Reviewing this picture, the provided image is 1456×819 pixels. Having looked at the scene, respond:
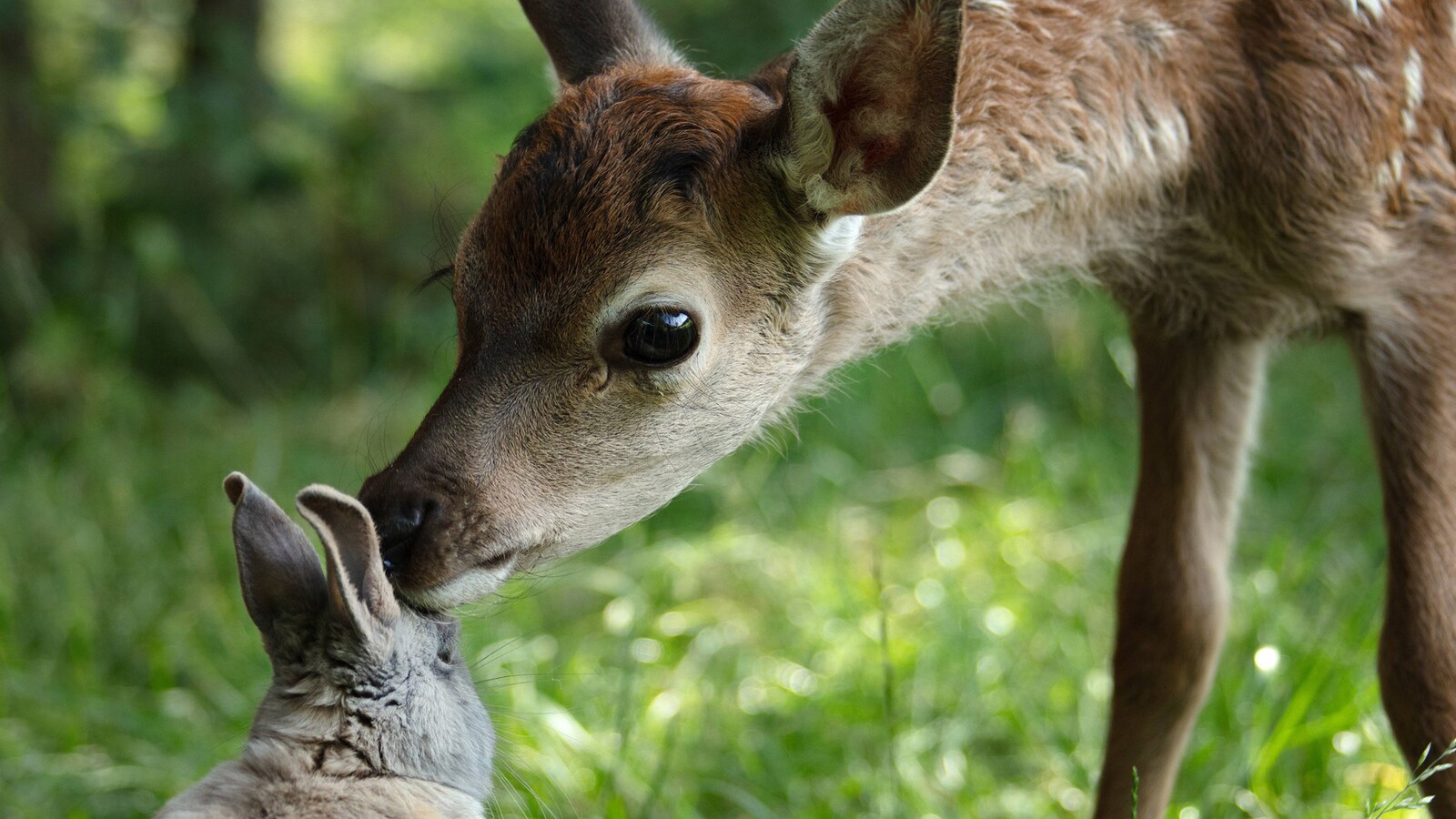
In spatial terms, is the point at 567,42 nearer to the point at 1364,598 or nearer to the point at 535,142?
the point at 535,142

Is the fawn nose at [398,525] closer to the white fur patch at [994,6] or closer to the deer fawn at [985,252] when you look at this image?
the deer fawn at [985,252]

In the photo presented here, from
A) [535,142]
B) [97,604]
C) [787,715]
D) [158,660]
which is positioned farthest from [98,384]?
[535,142]

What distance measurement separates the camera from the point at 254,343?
8148mm

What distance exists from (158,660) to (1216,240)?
3487 millimetres

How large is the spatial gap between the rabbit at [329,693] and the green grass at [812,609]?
61cm

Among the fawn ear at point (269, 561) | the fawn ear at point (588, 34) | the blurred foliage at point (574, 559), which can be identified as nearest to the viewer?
the fawn ear at point (269, 561)

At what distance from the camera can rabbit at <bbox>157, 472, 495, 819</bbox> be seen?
247 cm

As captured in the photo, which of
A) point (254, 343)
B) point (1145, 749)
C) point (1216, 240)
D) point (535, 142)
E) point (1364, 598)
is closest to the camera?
point (535, 142)

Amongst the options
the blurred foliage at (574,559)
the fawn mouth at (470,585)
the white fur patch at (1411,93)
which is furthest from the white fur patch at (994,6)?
the fawn mouth at (470,585)

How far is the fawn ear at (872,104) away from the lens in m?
2.94

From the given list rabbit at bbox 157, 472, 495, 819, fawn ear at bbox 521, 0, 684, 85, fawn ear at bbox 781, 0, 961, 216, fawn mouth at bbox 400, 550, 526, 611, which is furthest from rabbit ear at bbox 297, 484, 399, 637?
fawn ear at bbox 521, 0, 684, 85

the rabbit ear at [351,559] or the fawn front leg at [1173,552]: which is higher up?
the rabbit ear at [351,559]

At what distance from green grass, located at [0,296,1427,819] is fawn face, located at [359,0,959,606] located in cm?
39

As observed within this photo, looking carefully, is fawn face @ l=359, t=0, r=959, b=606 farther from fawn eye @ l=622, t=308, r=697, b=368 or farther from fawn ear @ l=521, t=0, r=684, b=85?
fawn ear @ l=521, t=0, r=684, b=85
